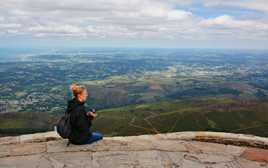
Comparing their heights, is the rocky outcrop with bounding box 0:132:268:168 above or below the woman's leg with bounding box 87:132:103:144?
below

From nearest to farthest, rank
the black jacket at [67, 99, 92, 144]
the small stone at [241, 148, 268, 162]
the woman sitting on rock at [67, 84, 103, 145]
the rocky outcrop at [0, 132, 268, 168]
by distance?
1. the rocky outcrop at [0, 132, 268, 168]
2. the small stone at [241, 148, 268, 162]
3. the woman sitting on rock at [67, 84, 103, 145]
4. the black jacket at [67, 99, 92, 144]

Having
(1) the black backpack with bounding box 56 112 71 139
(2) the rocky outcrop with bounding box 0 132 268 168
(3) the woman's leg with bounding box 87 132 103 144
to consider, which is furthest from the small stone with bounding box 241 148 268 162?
(1) the black backpack with bounding box 56 112 71 139

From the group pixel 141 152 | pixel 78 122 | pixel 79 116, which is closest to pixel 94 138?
pixel 78 122

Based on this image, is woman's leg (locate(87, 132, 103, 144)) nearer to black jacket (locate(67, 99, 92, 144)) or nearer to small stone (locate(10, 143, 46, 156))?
black jacket (locate(67, 99, 92, 144))

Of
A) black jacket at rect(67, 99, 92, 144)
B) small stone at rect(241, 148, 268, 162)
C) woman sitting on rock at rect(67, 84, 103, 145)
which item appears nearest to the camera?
small stone at rect(241, 148, 268, 162)

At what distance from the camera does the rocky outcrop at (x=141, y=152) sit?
948 centimetres

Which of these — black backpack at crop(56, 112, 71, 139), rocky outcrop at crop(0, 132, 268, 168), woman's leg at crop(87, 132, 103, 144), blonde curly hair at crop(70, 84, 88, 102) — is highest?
blonde curly hair at crop(70, 84, 88, 102)

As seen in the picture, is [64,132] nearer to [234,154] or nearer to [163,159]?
[163,159]

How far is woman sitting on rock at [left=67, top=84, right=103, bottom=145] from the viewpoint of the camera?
10469mm

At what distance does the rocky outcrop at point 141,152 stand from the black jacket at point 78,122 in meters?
0.27

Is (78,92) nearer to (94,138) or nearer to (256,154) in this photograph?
(94,138)

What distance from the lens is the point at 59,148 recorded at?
34.8ft

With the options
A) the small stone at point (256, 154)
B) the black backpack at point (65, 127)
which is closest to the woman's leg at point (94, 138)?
the black backpack at point (65, 127)

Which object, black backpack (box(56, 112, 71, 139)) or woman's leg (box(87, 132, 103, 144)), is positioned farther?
woman's leg (box(87, 132, 103, 144))
